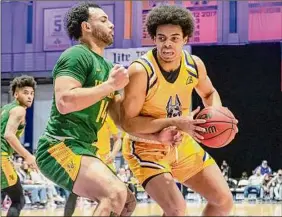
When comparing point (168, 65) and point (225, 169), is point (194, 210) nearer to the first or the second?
point (225, 169)

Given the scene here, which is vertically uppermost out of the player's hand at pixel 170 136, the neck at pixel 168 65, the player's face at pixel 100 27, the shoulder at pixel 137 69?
the player's face at pixel 100 27

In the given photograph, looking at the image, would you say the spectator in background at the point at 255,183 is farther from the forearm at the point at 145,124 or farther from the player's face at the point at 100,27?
the player's face at the point at 100,27

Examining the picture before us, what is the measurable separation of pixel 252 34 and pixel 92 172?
5.06 metres

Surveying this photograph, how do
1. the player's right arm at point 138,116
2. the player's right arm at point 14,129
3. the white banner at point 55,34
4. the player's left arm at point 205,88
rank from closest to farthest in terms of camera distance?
the player's right arm at point 138,116
the player's left arm at point 205,88
the player's right arm at point 14,129
the white banner at point 55,34

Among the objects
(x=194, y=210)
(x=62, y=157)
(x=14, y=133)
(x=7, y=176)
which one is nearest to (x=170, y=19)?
(x=62, y=157)

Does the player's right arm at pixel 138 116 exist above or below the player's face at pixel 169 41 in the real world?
below

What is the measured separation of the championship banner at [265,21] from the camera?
676 cm

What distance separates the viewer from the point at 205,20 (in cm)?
770

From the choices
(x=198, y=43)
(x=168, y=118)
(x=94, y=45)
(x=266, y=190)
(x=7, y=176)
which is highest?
(x=198, y=43)

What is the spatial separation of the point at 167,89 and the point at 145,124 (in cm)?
24

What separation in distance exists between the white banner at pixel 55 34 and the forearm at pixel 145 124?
180 inches

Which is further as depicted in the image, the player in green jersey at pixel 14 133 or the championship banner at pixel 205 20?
the championship banner at pixel 205 20

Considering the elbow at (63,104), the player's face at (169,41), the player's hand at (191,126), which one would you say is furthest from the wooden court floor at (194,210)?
the elbow at (63,104)

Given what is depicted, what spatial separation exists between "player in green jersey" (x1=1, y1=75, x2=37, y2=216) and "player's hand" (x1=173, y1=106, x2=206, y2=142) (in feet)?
5.28
